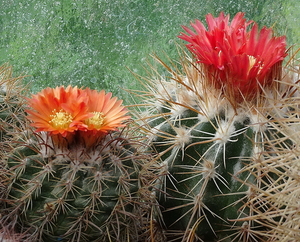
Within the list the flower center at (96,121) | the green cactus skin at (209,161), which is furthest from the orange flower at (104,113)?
the green cactus skin at (209,161)

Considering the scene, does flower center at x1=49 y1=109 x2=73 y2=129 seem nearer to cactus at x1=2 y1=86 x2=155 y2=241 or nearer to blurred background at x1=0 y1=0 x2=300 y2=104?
cactus at x1=2 y1=86 x2=155 y2=241

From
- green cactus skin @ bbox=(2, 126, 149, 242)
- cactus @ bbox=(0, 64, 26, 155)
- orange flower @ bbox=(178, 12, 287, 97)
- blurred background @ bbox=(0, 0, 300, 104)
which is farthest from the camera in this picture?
blurred background @ bbox=(0, 0, 300, 104)

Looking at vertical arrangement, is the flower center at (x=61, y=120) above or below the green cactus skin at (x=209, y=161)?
above

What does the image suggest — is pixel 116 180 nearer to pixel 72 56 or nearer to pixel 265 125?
pixel 265 125

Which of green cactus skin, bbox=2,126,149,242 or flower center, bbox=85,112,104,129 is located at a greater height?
flower center, bbox=85,112,104,129

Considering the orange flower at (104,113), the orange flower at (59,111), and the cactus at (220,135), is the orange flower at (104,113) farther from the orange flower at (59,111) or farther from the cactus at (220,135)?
the cactus at (220,135)

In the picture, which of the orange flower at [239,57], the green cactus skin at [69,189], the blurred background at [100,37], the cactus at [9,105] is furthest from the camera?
the blurred background at [100,37]

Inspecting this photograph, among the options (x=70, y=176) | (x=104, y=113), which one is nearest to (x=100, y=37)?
(x=104, y=113)

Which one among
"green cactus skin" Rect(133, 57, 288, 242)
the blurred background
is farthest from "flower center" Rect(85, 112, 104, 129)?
the blurred background

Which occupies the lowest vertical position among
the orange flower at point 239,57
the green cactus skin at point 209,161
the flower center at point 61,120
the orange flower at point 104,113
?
the green cactus skin at point 209,161
